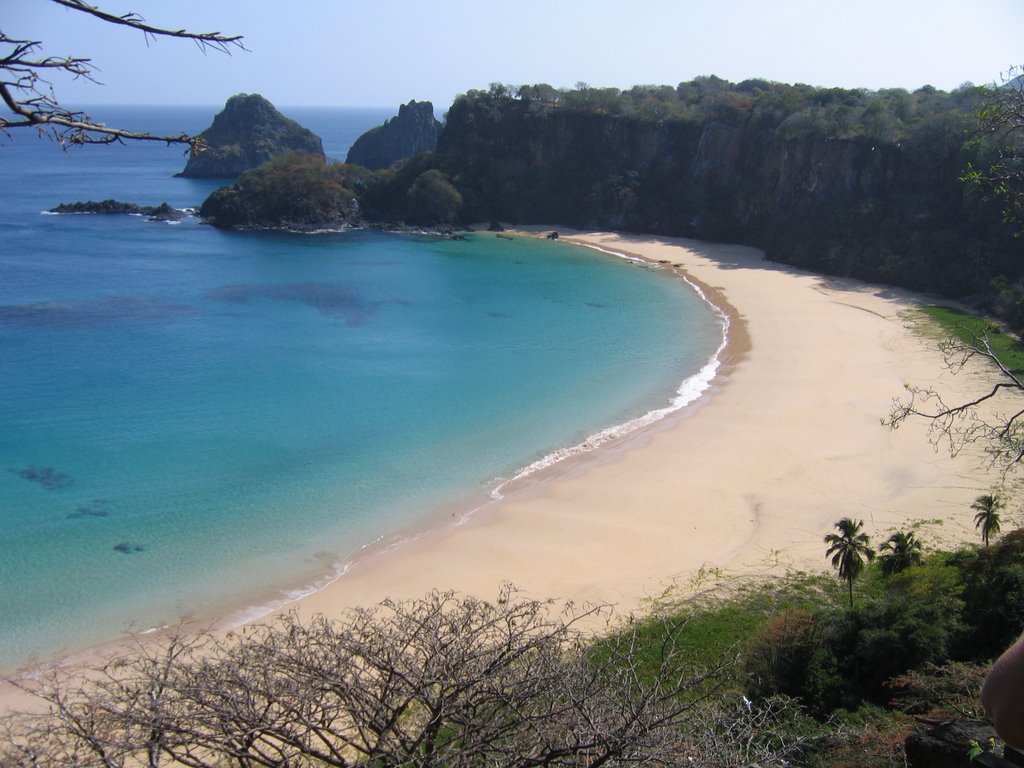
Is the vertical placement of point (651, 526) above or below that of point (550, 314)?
below

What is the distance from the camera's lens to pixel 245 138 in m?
104

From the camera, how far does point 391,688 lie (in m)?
7.56

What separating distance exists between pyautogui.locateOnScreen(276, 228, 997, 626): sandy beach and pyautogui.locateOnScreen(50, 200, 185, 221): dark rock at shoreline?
5426 centimetres

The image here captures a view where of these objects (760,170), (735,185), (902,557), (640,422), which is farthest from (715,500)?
(735,185)

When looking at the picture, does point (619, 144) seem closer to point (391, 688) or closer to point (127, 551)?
point (127, 551)

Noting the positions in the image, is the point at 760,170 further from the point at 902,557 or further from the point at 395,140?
the point at 395,140

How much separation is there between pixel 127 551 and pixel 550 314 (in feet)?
85.6

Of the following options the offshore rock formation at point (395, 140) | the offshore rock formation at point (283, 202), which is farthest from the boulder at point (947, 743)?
the offshore rock formation at point (395, 140)

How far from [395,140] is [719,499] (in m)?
86.8

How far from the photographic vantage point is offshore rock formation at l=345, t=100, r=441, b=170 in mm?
98250

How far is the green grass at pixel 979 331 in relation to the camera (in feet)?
97.5

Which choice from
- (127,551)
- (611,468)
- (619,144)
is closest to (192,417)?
(127,551)

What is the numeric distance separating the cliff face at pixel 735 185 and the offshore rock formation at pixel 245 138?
4373cm

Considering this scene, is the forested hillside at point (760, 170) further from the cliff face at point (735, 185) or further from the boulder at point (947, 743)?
the boulder at point (947, 743)
